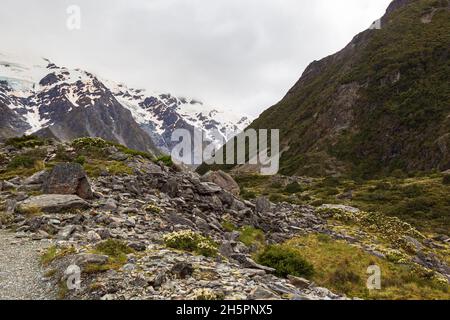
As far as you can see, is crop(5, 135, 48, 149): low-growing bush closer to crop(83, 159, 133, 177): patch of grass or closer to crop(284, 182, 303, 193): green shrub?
crop(83, 159, 133, 177): patch of grass

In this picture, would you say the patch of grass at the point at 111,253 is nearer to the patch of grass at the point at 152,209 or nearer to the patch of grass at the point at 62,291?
the patch of grass at the point at 62,291

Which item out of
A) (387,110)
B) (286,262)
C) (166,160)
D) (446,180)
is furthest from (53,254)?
(387,110)

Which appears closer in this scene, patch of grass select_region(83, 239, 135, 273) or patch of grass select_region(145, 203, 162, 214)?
patch of grass select_region(83, 239, 135, 273)

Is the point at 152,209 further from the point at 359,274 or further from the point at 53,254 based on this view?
the point at 359,274

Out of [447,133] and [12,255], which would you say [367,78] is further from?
[12,255]

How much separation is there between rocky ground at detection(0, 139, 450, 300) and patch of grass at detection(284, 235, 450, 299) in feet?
7.41

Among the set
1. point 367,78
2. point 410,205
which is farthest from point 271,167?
point 410,205

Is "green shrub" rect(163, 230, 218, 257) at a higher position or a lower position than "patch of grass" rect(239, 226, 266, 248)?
higher

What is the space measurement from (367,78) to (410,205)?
9472 cm

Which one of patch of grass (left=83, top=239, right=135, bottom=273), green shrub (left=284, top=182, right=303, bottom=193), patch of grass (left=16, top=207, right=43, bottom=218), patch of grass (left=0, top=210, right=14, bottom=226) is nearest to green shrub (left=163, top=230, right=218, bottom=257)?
patch of grass (left=83, top=239, right=135, bottom=273)

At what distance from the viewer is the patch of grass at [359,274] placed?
17188 mm

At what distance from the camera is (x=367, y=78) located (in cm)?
13675

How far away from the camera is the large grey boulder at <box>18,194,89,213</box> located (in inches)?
847

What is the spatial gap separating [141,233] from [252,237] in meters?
7.90
